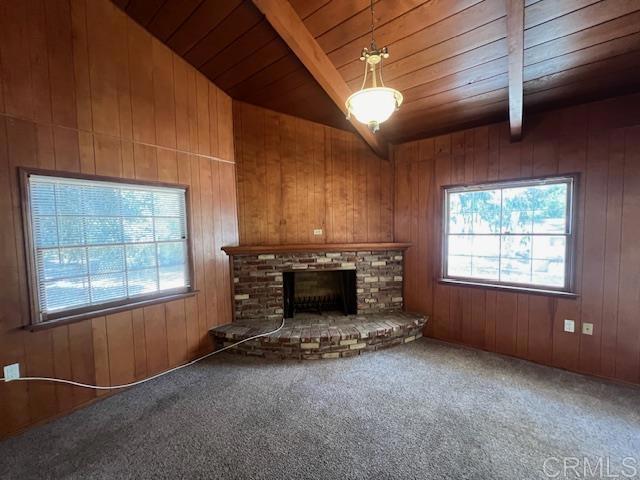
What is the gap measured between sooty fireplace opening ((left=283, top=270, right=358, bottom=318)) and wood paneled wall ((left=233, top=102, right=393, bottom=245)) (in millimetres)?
563

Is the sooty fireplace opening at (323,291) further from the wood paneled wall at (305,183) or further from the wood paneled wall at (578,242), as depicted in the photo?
the wood paneled wall at (578,242)

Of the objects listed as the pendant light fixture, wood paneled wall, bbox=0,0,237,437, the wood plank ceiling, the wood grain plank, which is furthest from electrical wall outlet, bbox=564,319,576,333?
the wood grain plank

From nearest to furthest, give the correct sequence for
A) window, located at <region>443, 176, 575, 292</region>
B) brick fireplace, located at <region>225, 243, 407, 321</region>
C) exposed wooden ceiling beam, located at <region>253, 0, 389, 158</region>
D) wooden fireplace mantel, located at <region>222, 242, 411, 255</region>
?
exposed wooden ceiling beam, located at <region>253, 0, 389, 158</region>
window, located at <region>443, 176, 575, 292</region>
wooden fireplace mantel, located at <region>222, 242, 411, 255</region>
brick fireplace, located at <region>225, 243, 407, 321</region>

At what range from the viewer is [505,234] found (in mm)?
3070

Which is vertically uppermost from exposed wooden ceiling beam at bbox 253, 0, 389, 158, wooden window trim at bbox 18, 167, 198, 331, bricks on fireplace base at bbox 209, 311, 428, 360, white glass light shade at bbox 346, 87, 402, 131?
exposed wooden ceiling beam at bbox 253, 0, 389, 158

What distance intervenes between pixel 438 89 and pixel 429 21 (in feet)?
2.51

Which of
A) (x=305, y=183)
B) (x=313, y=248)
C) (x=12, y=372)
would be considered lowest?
(x=12, y=372)

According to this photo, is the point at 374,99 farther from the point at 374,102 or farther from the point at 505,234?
the point at 505,234

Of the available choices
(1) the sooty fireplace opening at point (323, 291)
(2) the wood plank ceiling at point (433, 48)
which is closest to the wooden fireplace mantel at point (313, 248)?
Result: (1) the sooty fireplace opening at point (323, 291)

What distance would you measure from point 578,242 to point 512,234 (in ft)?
1.77

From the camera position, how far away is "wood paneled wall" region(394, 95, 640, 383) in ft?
7.97

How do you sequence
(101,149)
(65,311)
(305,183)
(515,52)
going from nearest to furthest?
(515,52)
(65,311)
(101,149)
(305,183)

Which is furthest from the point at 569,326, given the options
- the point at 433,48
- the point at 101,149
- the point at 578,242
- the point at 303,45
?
the point at 101,149

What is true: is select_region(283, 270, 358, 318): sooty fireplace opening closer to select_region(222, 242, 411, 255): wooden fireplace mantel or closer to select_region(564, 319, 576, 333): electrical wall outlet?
select_region(222, 242, 411, 255): wooden fireplace mantel
